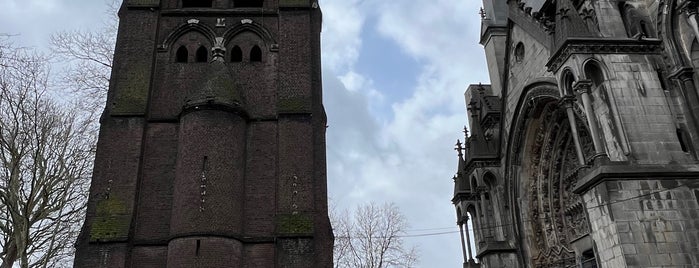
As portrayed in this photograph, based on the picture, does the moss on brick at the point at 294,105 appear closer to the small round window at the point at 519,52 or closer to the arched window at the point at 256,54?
the arched window at the point at 256,54

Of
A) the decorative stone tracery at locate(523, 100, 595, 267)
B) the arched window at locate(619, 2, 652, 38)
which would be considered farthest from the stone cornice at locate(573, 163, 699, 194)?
the decorative stone tracery at locate(523, 100, 595, 267)

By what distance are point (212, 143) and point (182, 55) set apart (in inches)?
172

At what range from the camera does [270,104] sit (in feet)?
67.6

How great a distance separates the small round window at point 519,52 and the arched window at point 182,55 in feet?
39.1

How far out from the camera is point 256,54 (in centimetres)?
2183

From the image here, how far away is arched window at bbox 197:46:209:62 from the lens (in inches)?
848

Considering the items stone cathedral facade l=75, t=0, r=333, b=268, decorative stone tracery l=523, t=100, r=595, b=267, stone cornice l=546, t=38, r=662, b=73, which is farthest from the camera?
decorative stone tracery l=523, t=100, r=595, b=267

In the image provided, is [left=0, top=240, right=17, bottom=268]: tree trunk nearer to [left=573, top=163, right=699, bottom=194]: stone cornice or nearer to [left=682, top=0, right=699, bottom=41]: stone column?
[left=573, top=163, right=699, bottom=194]: stone cornice

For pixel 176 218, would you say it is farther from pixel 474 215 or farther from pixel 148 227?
pixel 474 215

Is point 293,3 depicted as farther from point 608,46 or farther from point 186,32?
point 608,46

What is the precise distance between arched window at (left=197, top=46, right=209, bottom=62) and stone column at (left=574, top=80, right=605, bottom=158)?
12.2m

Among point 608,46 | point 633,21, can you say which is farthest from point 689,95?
point 633,21

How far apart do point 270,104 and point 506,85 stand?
923 cm

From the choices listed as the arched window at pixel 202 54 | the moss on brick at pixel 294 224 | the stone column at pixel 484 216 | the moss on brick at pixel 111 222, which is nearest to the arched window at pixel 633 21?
the stone column at pixel 484 216
